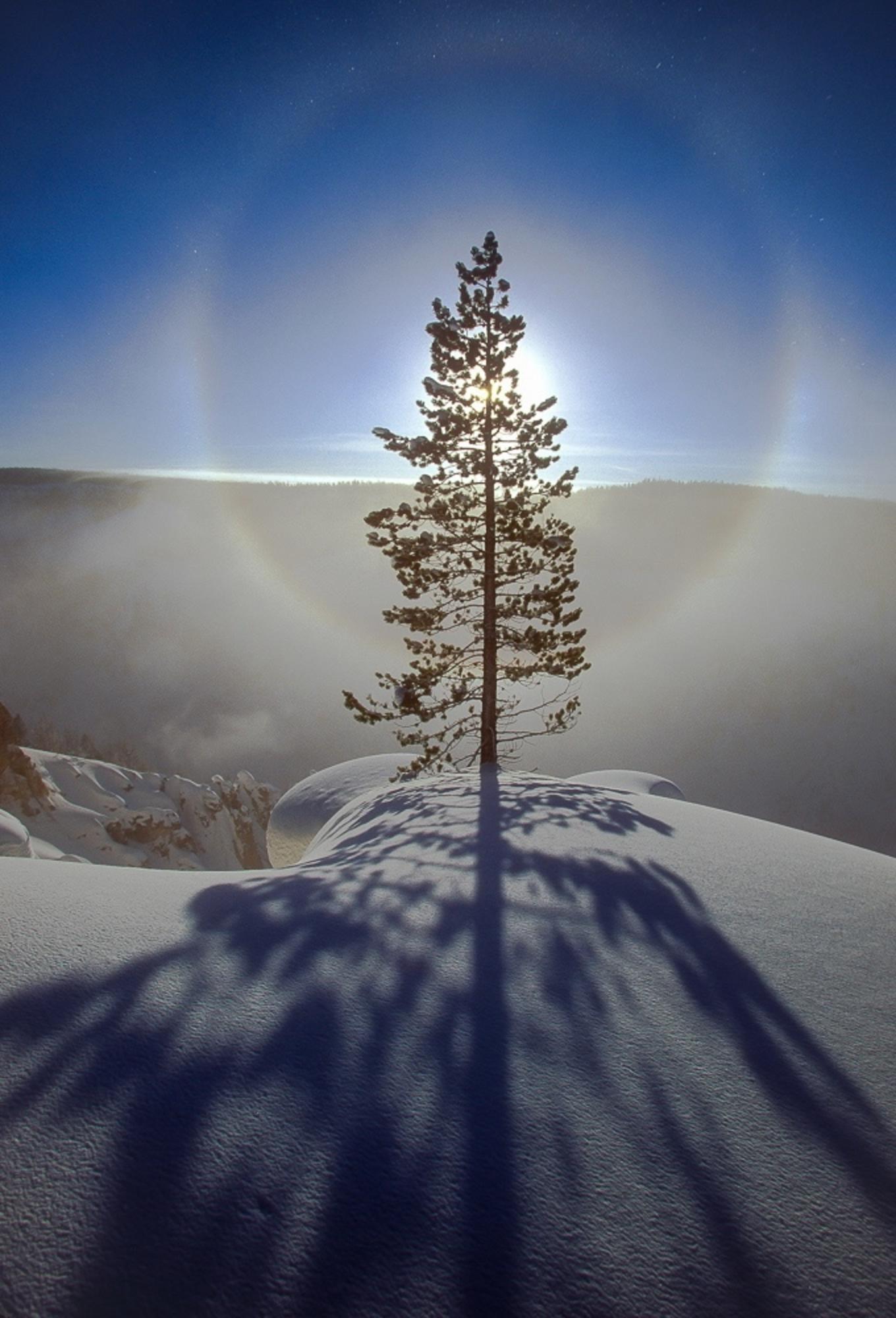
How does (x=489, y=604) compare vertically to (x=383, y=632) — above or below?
below

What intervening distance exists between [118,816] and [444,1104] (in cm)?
3123

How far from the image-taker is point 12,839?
44.0 ft

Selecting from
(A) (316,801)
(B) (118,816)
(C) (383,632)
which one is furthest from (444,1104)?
(C) (383,632)

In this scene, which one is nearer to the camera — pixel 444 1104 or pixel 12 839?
pixel 444 1104

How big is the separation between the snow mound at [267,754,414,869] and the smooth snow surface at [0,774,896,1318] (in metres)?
9.88

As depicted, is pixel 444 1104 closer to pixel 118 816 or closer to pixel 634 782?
pixel 634 782

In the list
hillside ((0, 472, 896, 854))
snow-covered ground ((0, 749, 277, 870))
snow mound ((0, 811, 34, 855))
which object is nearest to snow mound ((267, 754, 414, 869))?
snow mound ((0, 811, 34, 855))

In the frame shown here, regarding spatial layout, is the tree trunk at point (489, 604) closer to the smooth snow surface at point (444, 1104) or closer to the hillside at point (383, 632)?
the smooth snow surface at point (444, 1104)

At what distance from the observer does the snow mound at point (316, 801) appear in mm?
14656

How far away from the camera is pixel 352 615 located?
95875 mm

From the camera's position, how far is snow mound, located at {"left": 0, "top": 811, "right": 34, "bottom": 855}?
13.2 m

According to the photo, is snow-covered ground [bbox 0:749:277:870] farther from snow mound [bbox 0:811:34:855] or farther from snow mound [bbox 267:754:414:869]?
→ snow mound [bbox 267:754:414:869]

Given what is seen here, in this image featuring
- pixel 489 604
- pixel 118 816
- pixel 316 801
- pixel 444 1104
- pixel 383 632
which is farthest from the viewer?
pixel 383 632

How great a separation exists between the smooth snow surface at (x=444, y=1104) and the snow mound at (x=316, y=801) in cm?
988
